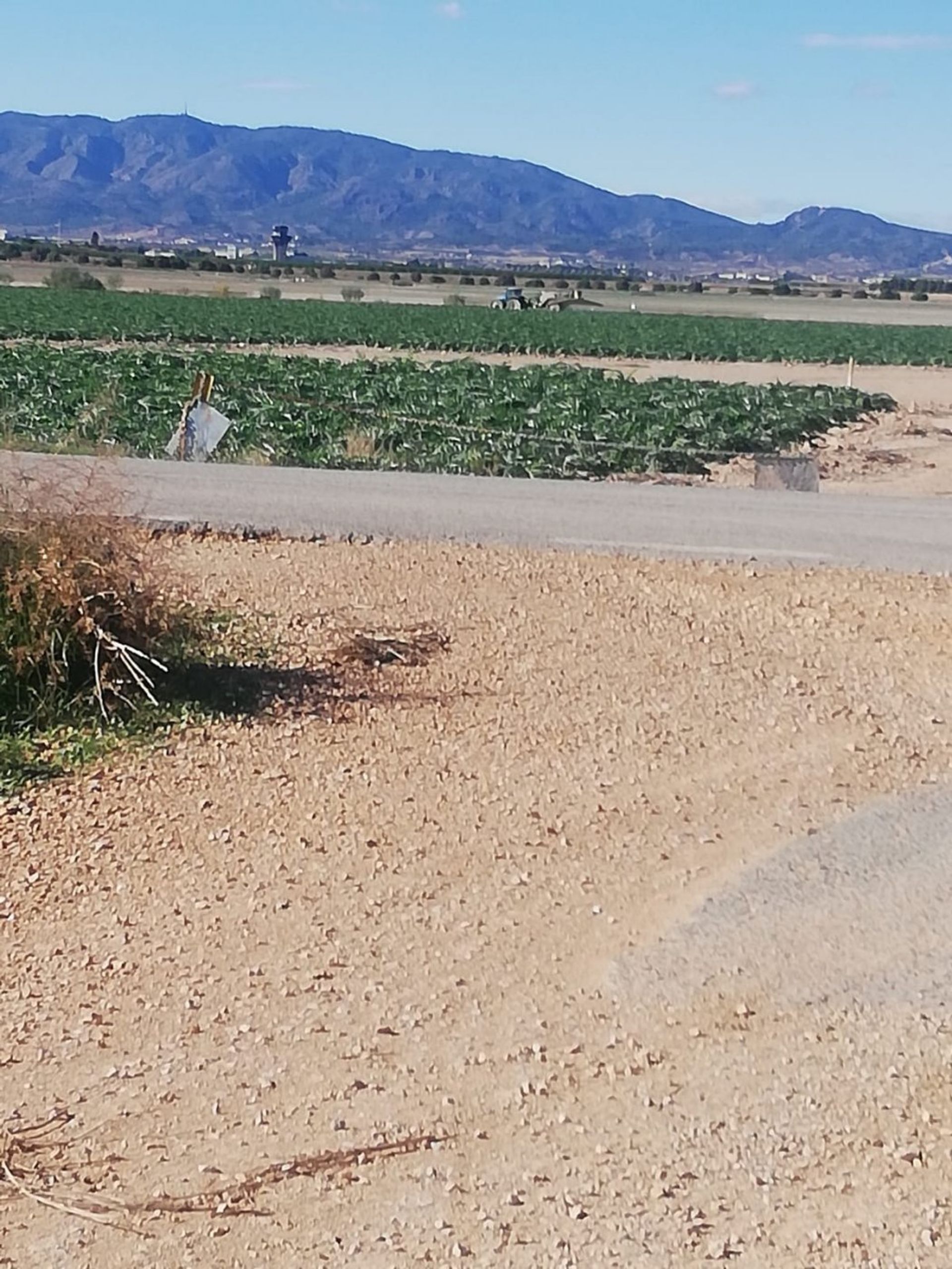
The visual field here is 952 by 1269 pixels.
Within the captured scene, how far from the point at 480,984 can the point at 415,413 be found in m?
19.3

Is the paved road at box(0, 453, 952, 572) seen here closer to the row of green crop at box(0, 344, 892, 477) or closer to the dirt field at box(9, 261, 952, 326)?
the row of green crop at box(0, 344, 892, 477)

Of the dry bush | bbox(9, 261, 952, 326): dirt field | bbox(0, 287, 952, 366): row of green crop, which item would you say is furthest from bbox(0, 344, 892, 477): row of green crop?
bbox(9, 261, 952, 326): dirt field

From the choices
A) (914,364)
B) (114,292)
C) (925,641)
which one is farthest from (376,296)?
(925,641)

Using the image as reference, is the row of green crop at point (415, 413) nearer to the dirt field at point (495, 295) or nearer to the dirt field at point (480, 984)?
the dirt field at point (480, 984)

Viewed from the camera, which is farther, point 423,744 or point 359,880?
point 423,744

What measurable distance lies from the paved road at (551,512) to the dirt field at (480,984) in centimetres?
341

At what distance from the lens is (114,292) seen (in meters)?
81.4

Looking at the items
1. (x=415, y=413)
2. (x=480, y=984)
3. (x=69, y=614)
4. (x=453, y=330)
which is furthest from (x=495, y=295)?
(x=480, y=984)

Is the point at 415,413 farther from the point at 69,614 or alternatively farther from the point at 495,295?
the point at 495,295

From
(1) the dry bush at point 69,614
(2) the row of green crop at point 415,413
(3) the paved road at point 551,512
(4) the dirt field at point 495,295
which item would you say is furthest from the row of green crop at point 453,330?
(1) the dry bush at point 69,614

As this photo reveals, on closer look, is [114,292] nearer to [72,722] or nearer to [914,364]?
[914,364]

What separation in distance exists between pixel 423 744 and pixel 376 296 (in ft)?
301

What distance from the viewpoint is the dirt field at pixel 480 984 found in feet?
15.5

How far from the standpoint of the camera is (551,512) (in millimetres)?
15773
